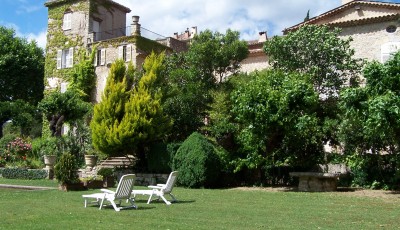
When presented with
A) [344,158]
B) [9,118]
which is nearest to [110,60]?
[9,118]

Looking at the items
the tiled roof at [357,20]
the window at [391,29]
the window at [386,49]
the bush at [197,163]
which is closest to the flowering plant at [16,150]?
the bush at [197,163]

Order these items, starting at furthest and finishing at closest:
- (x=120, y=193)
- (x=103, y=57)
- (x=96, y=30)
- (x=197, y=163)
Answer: (x=96, y=30)
(x=103, y=57)
(x=197, y=163)
(x=120, y=193)

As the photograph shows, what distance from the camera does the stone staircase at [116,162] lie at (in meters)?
25.0

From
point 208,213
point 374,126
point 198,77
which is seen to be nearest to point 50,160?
point 198,77

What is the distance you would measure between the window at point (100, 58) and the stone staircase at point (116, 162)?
996cm

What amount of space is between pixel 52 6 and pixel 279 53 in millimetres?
21861

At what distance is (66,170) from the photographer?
16984mm

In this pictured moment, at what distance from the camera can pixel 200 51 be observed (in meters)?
25.0

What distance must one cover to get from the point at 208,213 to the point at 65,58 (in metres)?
28.7

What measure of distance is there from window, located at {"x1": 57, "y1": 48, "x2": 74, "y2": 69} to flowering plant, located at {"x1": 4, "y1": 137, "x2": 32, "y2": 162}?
32.4 feet

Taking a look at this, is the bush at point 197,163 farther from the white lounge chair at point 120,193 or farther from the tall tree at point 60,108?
the tall tree at point 60,108

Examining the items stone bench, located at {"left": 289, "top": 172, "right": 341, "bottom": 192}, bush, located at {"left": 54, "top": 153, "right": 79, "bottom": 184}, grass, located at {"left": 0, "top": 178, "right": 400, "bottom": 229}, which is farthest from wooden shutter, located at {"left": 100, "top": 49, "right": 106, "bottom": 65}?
stone bench, located at {"left": 289, "top": 172, "right": 341, "bottom": 192}

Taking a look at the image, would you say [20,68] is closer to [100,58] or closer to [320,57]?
[100,58]

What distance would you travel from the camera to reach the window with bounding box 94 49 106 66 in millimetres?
34544
